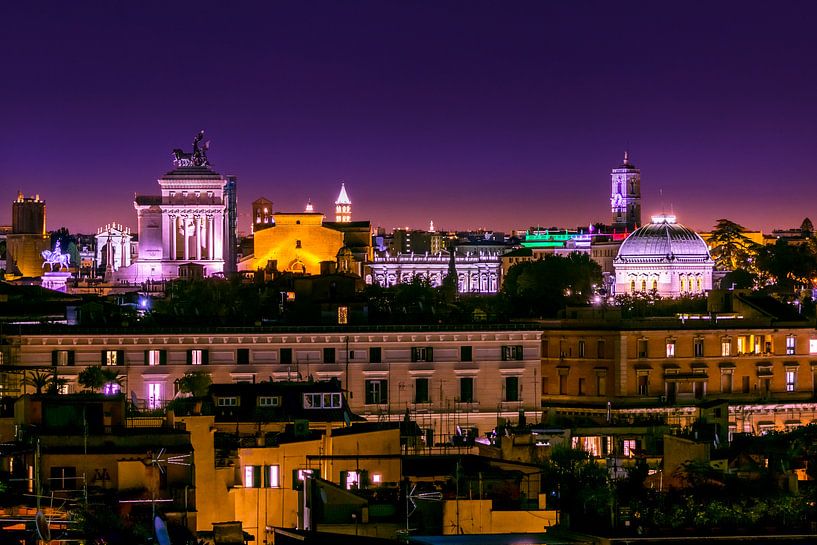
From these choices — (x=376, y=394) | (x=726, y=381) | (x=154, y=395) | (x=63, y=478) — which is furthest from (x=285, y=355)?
(x=63, y=478)

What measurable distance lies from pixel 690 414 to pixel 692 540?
3999 centimetres

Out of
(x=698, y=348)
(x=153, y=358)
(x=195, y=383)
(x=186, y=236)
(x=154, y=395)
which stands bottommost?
(x=154, y=395)

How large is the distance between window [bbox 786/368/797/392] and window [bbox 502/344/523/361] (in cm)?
1212

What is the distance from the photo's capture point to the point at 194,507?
36.2 m

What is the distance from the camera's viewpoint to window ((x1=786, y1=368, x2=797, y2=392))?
8006cm

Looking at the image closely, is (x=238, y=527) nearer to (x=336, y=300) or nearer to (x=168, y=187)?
(x=336, y=300)

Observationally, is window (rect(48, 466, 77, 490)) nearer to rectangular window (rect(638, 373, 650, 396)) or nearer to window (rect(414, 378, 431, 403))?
window (rect(414, 378, 431, 403))

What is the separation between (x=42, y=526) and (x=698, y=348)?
50.5 m

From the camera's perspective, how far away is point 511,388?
7219 centimetres

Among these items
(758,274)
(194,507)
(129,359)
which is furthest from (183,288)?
(194,507)

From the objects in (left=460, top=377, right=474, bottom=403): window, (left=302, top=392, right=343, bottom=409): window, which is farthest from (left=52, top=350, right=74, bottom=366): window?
(left=302, top=392, right=343, bottom=409): window

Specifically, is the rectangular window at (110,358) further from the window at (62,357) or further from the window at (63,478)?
the window at (63,478)

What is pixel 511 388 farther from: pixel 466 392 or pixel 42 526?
pixel 42 526

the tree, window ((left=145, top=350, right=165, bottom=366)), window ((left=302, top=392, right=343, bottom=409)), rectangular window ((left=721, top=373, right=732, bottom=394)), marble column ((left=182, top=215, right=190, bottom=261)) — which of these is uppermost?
marble column ((left=182, top=215, right=190, bottom=261))
